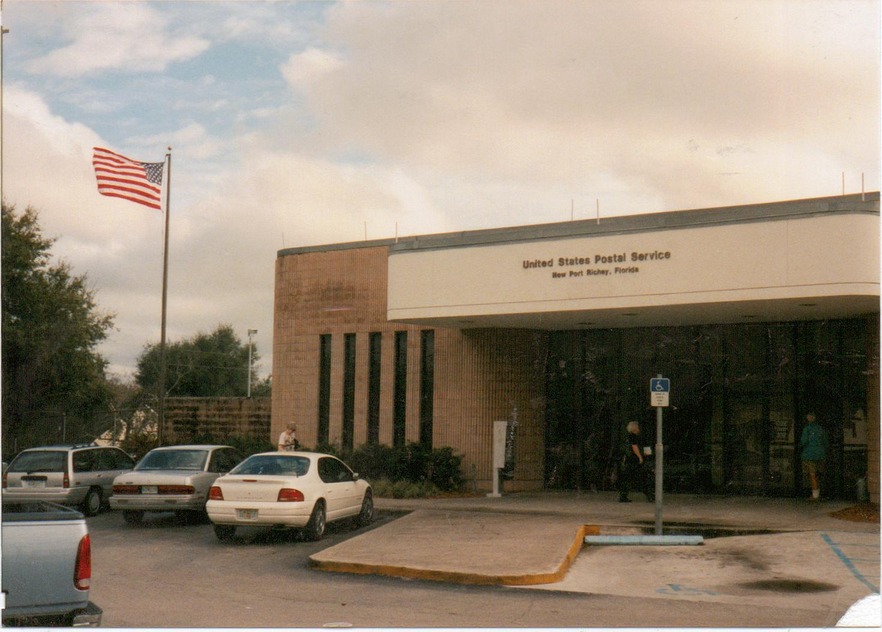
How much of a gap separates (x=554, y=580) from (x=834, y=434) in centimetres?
1062

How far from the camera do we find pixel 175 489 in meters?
17.2

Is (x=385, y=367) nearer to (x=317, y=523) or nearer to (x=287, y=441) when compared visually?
(x=287, y=441)

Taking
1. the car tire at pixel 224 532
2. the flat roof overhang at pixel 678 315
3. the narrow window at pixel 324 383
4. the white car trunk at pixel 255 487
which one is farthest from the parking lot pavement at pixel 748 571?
the narrow window at pixel 324 383

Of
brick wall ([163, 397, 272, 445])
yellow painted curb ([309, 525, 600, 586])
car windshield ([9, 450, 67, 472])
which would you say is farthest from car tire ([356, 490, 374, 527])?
brick wall ([163, 397, 272, 445])

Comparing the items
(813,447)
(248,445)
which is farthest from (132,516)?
(813,447)

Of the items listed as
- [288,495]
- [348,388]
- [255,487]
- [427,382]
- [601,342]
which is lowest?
[288,495]

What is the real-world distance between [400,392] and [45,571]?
1730cm

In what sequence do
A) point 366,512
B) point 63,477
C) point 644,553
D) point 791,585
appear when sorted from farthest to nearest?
point 63,477, point 366,512, point 644,553, point 791,585

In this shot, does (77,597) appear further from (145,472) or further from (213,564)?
(145,472)

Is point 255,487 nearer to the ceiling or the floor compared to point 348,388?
nearer to the floor

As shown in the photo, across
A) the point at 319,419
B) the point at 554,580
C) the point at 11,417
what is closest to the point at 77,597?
the point at 554,580

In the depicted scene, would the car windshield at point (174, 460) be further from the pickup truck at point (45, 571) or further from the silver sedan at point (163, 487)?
the pickup truck at point (45, 571)

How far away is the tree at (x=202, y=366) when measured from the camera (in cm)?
6231

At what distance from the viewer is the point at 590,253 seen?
59.6 ft
